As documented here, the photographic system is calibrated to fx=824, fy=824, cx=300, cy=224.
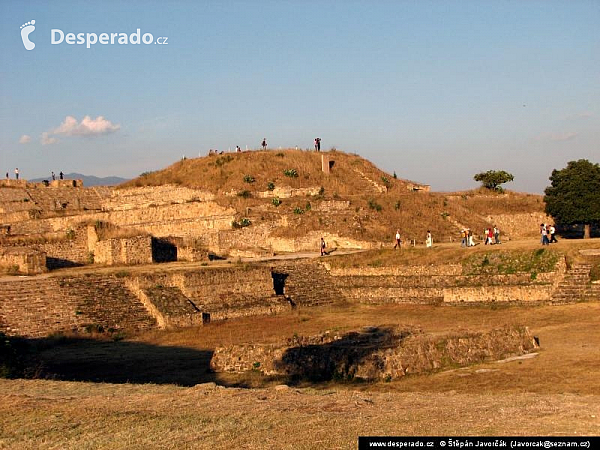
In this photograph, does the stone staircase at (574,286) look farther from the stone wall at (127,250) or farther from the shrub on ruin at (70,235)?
the shrub on ruin at (70,235)

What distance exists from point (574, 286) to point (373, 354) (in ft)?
38.4

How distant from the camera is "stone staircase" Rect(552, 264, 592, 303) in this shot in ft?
87.1

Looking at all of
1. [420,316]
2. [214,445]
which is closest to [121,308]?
[420,316]

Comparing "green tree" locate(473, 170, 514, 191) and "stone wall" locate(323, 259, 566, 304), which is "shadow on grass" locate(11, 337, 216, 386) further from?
"green tree" locate(473, 170, 514, 191)

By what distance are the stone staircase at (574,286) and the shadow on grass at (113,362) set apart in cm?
1199

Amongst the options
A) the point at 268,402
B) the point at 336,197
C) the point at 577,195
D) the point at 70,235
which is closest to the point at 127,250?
the point at 70,235

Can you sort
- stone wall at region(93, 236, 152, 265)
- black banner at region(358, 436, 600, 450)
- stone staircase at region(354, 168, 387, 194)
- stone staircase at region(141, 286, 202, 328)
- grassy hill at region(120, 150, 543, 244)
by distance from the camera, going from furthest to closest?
stone staircase at region(354, 168, 387, 194) < grassy hill at region(120, 150, 543, 244) < stone wall at region(93, 236, 152, 265) < stone staircase at region(141, 286, 202, 328) < black banner at region(358, 436, 600, 450)

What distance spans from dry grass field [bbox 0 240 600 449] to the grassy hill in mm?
18481

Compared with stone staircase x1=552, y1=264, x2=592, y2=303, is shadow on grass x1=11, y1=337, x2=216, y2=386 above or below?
below

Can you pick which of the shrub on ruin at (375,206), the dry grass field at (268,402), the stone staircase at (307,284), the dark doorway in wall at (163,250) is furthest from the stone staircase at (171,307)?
the shrub on ruin at (375,206)

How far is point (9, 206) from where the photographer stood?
168 feet

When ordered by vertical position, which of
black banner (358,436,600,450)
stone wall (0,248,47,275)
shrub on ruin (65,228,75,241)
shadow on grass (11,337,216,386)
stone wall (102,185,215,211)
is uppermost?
stone wall (102,185,215,211)

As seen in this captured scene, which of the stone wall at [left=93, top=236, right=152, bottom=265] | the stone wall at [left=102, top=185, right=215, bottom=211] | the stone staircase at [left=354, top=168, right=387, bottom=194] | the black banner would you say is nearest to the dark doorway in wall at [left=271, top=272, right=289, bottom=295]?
the stone wall at [left=93, top=236, right=152, bottom=265]

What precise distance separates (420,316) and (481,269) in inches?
174
